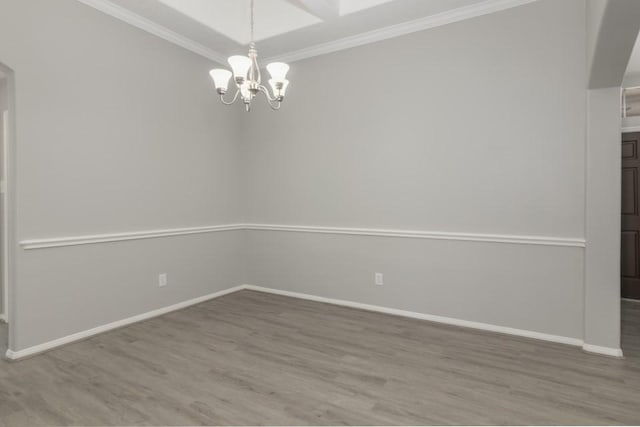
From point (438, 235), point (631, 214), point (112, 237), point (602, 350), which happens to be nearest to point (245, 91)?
point (112, 237)

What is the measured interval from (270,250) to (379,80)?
7.81 feet

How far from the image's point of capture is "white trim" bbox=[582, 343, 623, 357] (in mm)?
2770

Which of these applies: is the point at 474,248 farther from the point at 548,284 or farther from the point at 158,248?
the point at 158,248

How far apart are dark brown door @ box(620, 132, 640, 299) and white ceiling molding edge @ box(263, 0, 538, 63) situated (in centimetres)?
257

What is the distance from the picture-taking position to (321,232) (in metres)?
4.22

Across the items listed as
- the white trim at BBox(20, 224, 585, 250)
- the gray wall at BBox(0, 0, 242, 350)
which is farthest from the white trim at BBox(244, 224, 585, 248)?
the gray wall at BBox(0, 0, 242, 350)

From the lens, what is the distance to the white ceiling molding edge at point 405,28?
3.23 m

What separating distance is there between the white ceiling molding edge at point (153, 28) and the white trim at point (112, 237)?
77.8 inches

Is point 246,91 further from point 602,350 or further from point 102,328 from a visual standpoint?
point 602,350

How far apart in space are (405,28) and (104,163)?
3131 millimetres

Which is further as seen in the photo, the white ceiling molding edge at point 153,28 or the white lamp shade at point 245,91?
the white ceiling molding edge at point 153,28

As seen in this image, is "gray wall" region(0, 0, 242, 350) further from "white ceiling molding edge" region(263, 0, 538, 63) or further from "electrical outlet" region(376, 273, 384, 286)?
"electrical outlet" region(376, 273, 384, 286)

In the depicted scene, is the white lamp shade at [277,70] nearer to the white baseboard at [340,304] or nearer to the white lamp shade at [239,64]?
the white lamp shade at [239,64]

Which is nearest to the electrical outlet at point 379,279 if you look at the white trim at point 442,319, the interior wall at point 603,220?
the white trim at point 442,319
